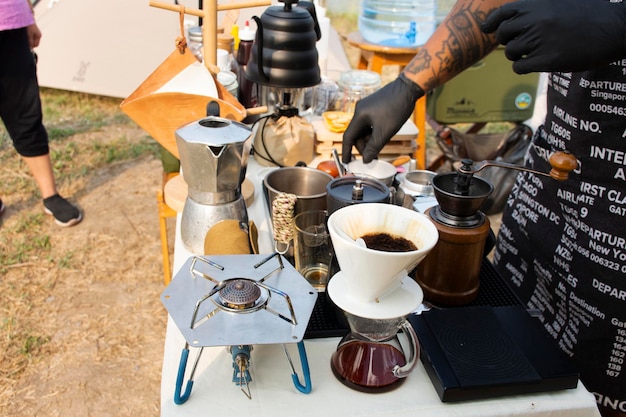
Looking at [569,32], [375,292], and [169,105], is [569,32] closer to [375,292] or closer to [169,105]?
[375,292]

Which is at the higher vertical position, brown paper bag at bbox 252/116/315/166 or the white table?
brown paper bag at bbox 252/116/315/166

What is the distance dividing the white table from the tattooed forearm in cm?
72

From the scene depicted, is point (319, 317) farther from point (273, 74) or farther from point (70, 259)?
point (70, 259)

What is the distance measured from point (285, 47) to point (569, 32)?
0.96m

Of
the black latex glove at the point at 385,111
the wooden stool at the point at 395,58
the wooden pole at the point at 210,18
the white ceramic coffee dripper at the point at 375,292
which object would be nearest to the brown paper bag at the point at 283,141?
the wooden pole at the point at 210,18

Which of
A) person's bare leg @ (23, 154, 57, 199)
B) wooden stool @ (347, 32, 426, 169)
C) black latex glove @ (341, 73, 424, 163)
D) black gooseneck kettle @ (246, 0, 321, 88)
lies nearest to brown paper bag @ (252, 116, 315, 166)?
black gooseneck kettle @ (246, 0, 321, 88)

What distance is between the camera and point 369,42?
330 centimetres

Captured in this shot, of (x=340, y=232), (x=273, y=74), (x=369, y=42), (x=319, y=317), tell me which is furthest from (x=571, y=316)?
(x=369, y=42)

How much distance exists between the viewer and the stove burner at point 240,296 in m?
0.92

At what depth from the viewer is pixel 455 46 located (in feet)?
4.40

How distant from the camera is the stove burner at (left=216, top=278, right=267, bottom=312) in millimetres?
923

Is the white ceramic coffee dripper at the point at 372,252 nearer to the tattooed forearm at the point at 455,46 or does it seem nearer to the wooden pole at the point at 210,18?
the tattooed forearm at the point at 455,46

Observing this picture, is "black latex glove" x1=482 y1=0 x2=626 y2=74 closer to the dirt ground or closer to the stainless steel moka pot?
the stainless steel moka pot

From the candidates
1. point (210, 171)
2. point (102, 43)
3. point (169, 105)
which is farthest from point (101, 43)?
point (210, 171)
